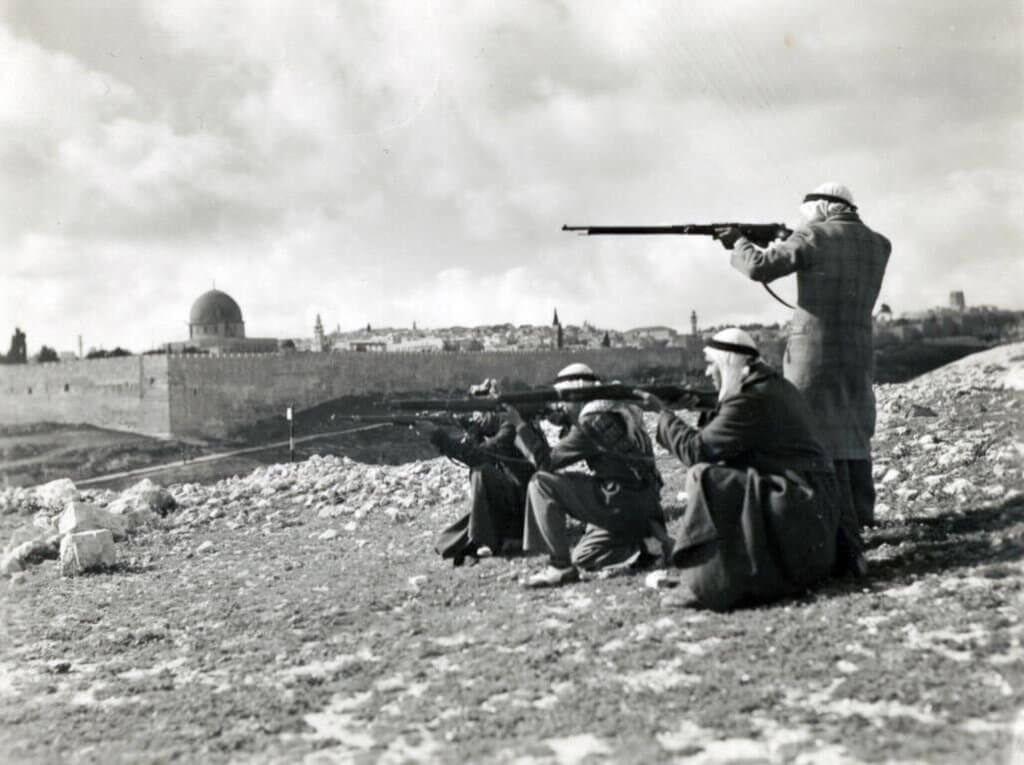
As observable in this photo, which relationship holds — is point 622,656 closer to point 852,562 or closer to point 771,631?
point 771,631

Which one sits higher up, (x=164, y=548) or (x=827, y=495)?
(x=827, y=495)

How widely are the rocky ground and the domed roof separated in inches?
1624

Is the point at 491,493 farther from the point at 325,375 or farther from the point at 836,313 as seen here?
the point at 325,375

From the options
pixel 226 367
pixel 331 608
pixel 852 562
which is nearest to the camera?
pixel 852 562

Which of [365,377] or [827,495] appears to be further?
[365,377]

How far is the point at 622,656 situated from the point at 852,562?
133 centimetres

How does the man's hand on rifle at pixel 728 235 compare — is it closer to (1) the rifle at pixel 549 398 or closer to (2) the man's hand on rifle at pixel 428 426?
(1) the rifle at pixel 549 398

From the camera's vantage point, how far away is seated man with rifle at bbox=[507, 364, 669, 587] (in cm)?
473

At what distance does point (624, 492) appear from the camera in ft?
15.6

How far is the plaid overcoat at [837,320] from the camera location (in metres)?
4.48

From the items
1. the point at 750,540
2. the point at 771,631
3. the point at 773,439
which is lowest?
the point at 771,631

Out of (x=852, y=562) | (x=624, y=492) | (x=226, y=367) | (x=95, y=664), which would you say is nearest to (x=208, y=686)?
(x=95, y=664)

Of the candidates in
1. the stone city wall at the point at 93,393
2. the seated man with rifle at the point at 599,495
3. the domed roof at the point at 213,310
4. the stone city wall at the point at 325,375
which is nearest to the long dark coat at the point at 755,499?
the seated man with rifle at the point at 599,495

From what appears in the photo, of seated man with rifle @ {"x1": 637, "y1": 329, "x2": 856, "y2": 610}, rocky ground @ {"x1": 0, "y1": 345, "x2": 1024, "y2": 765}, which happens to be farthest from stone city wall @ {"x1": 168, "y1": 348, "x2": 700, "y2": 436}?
seated man with rifle @ {"x1": 637, "y1": 329, "x2": 856, "y2": 610}
